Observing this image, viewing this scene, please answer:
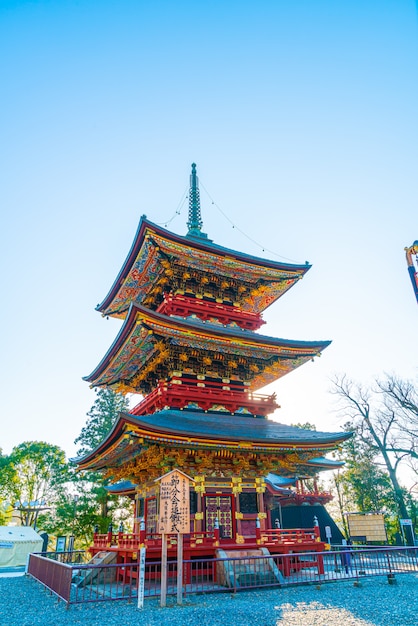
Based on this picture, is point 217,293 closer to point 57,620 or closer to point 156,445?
point 156,445

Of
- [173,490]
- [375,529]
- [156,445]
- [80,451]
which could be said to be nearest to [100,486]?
[80,451]

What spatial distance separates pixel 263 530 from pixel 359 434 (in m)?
26.2

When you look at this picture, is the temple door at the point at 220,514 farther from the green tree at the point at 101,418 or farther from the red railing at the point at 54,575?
the green tree at the point at 101,418

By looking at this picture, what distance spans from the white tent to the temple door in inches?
761

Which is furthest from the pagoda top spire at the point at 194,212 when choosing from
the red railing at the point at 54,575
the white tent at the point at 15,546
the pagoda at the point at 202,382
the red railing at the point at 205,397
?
the white tent at the point at 15,546

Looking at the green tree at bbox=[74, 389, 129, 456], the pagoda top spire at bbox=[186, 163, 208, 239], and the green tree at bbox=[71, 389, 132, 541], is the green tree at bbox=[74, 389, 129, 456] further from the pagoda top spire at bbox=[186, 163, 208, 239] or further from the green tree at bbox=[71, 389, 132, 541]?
the pagoda top spire at bbox=[186, 163, 208, 239]

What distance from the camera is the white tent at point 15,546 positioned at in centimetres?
2898

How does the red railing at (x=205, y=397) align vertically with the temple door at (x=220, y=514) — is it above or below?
above

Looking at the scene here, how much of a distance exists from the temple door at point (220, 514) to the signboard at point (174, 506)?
15.5ft

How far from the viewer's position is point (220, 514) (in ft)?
55.9

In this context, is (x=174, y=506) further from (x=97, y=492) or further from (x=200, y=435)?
(x=97, y=492)

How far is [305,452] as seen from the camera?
59.2ft

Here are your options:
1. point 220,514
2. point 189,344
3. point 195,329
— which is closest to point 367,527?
point 220,514

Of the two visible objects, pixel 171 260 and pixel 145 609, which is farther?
pixel 171 260
